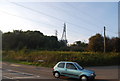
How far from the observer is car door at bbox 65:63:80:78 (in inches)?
576

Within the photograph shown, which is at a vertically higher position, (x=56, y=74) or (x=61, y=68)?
(x=61, y=68)

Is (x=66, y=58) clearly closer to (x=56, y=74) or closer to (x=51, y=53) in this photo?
(x=51, y=53)

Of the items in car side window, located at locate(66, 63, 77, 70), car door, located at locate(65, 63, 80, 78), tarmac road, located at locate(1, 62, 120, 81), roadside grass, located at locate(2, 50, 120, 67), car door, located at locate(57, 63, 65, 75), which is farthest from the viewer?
roadside grass, located at locate(2, 50, 120, 67)

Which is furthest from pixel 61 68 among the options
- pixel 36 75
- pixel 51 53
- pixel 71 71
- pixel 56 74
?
pixel 51 53

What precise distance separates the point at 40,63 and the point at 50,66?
290 cm

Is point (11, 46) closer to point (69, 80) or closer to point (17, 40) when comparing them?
point (17, 40)

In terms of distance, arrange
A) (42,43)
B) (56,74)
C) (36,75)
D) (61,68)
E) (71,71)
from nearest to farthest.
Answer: (71,71) → (61,68) → (56,74) → (36,75) → (42,43)

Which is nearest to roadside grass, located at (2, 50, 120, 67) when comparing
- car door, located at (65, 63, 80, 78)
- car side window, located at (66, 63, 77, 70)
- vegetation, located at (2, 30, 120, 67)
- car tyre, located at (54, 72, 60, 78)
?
vegetation, located at (2, 30, 120, 67)

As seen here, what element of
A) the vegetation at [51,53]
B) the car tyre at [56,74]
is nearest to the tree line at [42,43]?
the vegetation at [51,53]

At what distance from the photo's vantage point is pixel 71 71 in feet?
49.0

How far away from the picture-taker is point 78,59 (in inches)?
1172

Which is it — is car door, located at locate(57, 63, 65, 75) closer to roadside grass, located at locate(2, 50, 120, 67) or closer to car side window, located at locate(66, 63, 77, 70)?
car side window, located at locate(66, 63, 77, 70)

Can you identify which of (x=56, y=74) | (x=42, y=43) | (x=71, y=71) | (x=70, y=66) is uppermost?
(x=42, y=43)

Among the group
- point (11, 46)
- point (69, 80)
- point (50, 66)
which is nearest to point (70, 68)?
point (69, 80)
